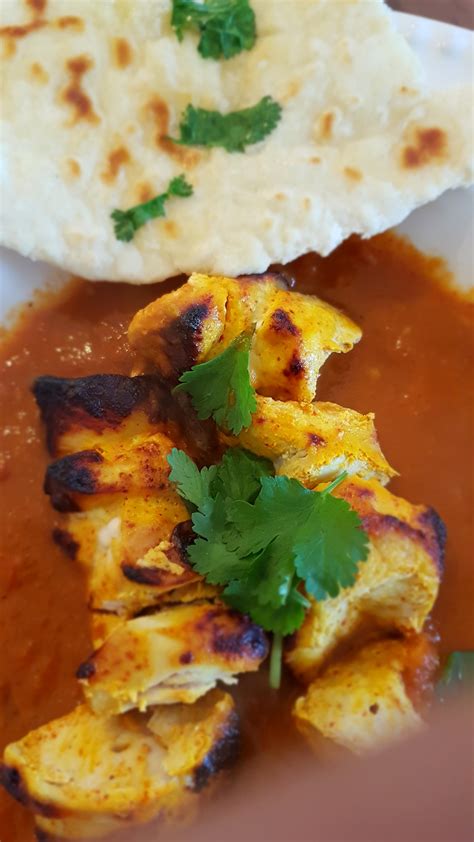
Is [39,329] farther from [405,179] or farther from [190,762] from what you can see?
[190,762]

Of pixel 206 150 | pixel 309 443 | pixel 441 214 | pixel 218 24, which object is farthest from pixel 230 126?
pixel 309 443

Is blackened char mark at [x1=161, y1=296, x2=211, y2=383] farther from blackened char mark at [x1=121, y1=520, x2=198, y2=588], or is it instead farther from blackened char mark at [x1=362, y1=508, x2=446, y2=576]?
blackened char mark at [x1=362, y1=508, x2=446, y2=576]

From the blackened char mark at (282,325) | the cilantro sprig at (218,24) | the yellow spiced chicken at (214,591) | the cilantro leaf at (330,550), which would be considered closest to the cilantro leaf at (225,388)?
the yellow spiced chicken at (214,591)

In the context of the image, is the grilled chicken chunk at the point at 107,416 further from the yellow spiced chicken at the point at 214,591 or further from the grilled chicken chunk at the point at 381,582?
the grilled chicken chunk at the point at 381,582

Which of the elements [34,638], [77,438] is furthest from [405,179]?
[34,638]

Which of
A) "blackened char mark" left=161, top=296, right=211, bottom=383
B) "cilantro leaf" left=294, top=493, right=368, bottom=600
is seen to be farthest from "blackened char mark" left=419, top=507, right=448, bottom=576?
"blackened char mark" left=161, top=296, right=211, bottom=383
